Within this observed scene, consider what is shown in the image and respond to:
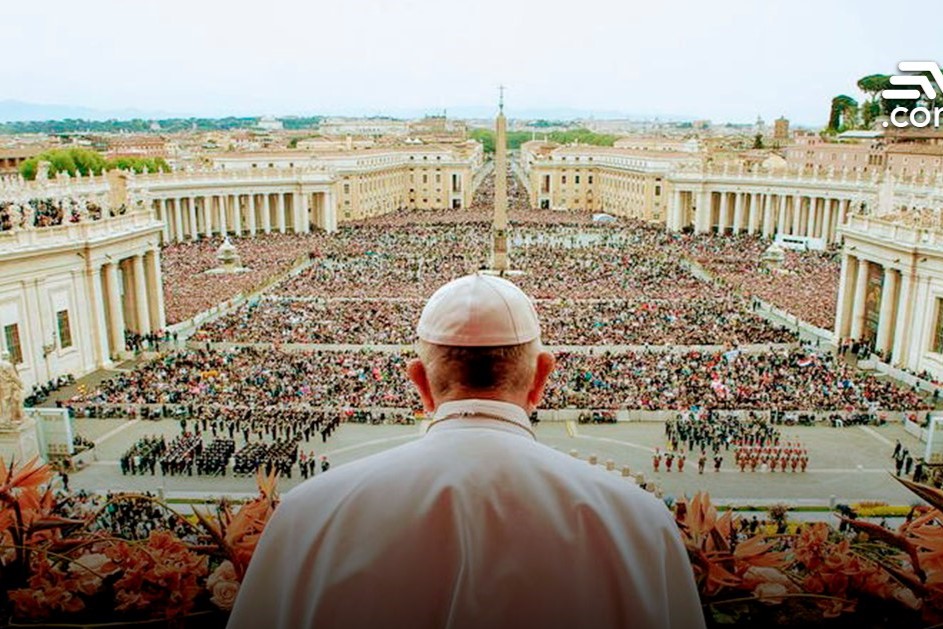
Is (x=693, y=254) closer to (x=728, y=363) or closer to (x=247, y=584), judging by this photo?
(x=728, y=363)

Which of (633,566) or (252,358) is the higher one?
(633,566)

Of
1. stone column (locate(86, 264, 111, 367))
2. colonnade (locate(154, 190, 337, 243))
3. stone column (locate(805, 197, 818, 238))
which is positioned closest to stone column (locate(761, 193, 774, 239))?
stone column (locate(805, 197, 818, 238))

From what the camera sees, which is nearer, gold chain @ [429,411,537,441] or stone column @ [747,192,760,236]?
gold chain @ [429,411,537,441]

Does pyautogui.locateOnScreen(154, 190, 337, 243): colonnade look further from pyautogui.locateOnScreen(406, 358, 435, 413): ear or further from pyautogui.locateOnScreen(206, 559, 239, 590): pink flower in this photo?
pyautogui.locateOnScreen(406, 358, 435, 413): ear

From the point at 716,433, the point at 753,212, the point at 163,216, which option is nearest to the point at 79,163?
the point at 163,216

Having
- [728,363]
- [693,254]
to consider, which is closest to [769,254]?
[693,254]

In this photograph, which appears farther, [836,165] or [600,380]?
[836,165]

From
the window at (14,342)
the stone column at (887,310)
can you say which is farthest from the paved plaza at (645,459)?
the stone column at (887,310)
